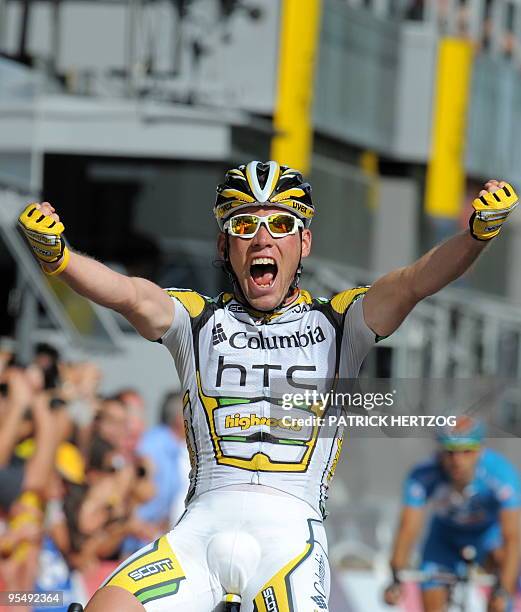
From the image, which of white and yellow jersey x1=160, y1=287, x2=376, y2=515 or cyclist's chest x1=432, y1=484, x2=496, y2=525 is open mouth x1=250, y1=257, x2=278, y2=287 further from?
cyclist's chest x1=432, y1=484, x2=496, y2=525

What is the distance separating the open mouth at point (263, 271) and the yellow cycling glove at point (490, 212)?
2.63 feet

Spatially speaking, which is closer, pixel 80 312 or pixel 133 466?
pixel 133 466

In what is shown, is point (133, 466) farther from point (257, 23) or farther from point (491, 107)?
point (491, 107)

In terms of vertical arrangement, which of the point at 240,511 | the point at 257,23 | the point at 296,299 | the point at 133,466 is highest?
the point at 257,23

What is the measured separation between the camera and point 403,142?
83.8ft

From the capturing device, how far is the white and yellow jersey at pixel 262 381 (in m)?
5.98

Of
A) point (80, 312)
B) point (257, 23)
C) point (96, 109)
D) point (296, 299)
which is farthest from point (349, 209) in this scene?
point (296, 299)

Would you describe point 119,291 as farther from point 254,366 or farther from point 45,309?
point 45,309

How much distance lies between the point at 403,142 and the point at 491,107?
2059mm

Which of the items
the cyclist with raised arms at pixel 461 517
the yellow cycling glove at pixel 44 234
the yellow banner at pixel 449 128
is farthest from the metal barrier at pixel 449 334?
the yellow cycling glove at pixel 44 234

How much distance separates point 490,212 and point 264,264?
914mm

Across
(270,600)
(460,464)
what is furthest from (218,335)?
(460,464)

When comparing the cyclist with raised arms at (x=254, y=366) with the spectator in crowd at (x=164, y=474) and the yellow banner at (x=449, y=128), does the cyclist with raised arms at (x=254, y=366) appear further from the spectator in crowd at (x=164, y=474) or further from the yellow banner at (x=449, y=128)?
the yellow banner at (x=449, y=128)

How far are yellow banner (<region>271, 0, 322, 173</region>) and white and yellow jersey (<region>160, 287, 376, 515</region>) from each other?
12.8m
